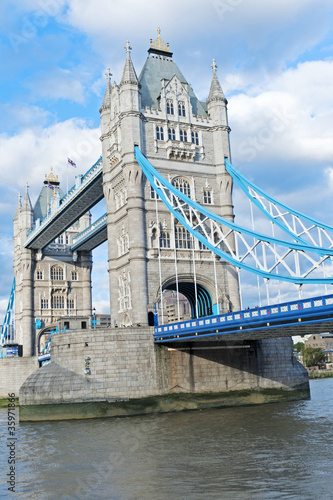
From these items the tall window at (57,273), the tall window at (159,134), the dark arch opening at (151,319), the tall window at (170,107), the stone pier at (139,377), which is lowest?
the stone pier at (139,377)

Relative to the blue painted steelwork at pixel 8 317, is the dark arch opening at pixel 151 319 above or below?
below

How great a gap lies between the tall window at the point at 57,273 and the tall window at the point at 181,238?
30.6 m

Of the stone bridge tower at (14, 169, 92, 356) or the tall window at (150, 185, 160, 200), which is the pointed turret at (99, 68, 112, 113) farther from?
the stone bridge tower at (14, 169, 92, 356)

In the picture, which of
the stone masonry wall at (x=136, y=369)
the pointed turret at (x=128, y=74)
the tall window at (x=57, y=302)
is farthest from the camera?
the tall window at (x=57, y=302)

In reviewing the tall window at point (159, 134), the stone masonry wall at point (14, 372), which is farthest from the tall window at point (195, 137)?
the stone masonry wall at point (14, 372)

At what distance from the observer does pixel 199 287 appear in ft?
139

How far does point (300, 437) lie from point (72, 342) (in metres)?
16.8

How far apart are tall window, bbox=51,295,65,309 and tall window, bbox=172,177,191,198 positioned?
31.3 m

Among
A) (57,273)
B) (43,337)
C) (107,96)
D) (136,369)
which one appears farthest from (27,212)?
(136,369)

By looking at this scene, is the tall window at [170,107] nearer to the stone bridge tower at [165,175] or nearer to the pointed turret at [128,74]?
the stone bridge tower at [165,175]

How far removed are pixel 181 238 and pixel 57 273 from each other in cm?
3086

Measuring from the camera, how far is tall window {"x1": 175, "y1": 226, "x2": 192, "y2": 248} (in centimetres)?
4112

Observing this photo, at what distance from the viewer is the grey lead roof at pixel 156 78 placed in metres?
43.4

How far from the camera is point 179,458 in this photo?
1844 centimetres
